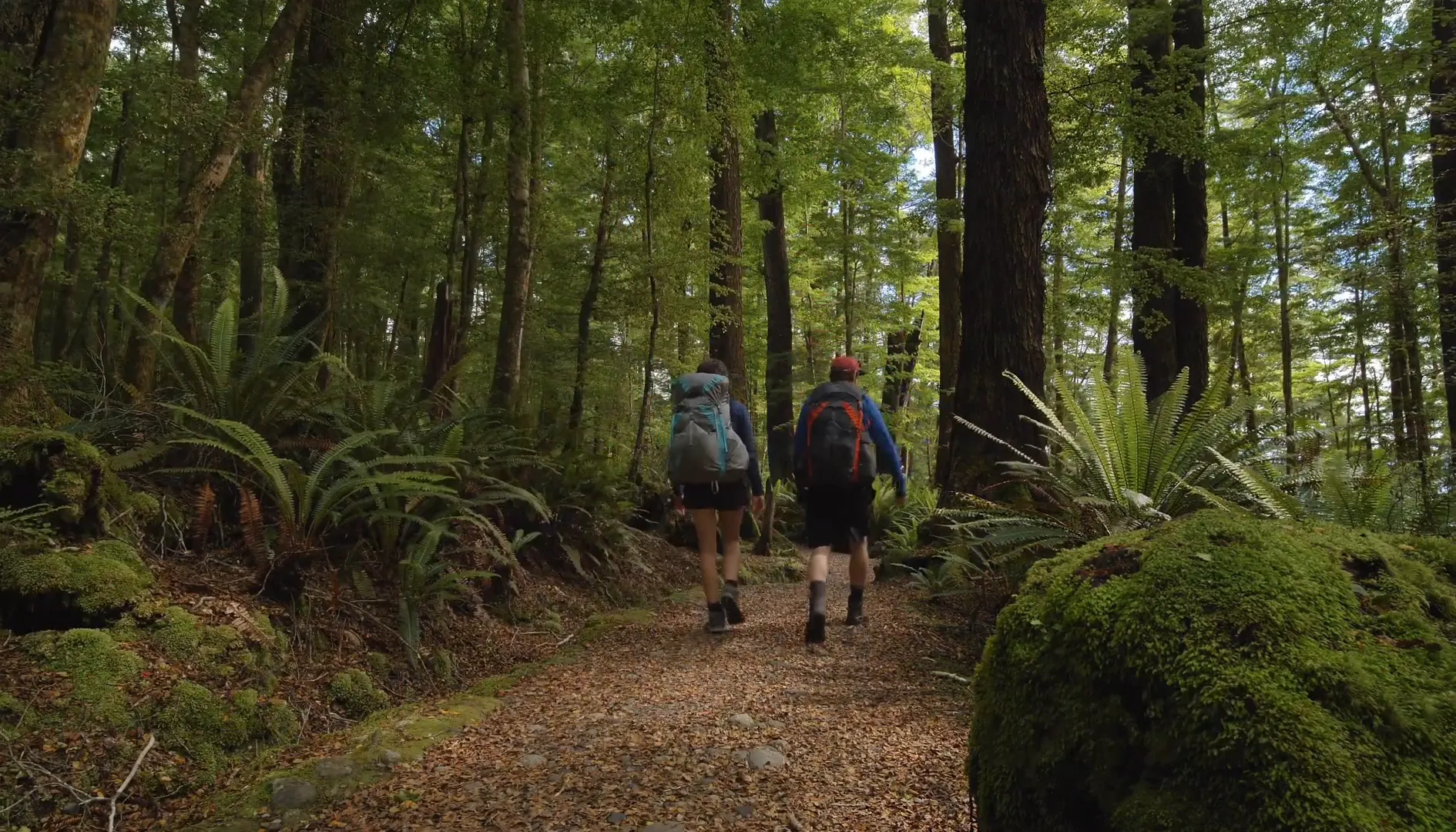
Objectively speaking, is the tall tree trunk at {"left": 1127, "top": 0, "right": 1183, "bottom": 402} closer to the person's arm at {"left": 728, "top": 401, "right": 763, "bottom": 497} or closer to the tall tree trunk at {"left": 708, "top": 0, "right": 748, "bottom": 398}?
the tall tree trunk at {"left": 708, "top": 0, "right": 748, "bottom": 398}

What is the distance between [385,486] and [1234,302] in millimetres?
14382

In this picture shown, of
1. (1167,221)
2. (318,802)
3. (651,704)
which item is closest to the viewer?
(318,802)

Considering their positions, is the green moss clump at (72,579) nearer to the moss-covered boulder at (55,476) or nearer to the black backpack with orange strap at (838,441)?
the moss-covered boulder at (55,476)

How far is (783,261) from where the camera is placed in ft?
44.4

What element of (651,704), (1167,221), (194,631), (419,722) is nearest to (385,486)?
(194,631)

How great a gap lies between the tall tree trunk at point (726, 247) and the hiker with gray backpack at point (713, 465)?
3.92 metres

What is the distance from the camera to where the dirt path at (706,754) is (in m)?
2.23

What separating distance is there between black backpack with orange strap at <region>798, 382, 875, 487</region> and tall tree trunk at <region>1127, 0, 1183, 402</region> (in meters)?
4.96

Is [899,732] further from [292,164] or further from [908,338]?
[908,338]

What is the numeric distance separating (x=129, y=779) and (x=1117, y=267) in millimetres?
8716

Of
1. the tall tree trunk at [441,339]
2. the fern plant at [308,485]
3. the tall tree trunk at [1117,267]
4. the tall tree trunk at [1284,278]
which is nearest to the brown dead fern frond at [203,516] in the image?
the fern plant at [308,485]

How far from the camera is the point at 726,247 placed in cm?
1020

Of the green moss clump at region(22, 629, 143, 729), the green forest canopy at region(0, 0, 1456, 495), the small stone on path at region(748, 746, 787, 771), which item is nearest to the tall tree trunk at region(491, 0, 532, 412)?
the green forest canopy at region(0, 0, 1456, 495)

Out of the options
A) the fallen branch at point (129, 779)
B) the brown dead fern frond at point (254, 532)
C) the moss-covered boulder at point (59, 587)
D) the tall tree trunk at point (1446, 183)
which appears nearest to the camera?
the fallen branch at point (129, 779)
